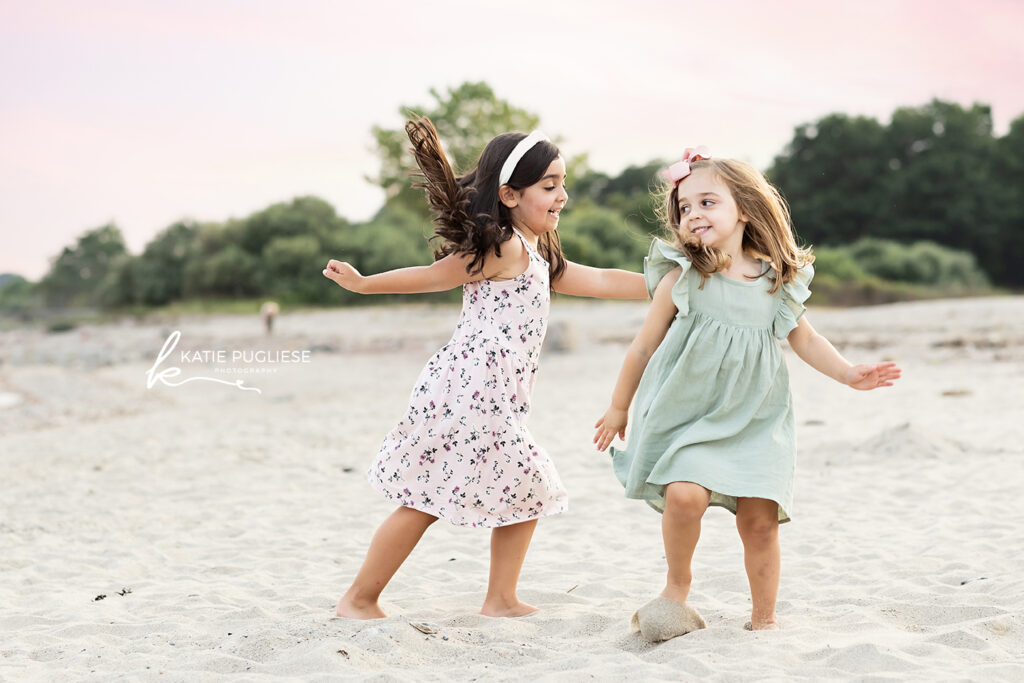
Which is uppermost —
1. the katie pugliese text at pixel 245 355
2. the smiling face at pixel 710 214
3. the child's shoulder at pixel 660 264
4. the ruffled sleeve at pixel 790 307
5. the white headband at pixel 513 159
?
the white headband at pixel 513 159

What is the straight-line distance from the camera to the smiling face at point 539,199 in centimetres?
315

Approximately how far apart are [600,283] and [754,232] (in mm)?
569

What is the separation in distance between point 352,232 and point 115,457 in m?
21.7

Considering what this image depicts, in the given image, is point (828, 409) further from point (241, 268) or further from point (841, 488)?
point (241, 268)

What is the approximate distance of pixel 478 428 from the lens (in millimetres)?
3102

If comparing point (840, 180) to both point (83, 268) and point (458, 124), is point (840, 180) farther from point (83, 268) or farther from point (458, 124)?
point (83, 268)

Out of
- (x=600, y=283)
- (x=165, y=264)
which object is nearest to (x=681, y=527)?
(x=600, y=283)

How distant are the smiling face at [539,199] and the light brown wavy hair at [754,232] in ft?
1.38

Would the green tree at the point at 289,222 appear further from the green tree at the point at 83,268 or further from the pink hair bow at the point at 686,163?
the pink hair bow at the point at 686,163

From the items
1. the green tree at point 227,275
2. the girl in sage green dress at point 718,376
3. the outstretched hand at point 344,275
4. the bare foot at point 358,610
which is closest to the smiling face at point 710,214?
the girl in sage green dress at point 718,376

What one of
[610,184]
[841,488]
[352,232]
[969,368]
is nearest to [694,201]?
[841,488]

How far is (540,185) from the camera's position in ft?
10.3

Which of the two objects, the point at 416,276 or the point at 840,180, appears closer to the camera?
the point at 416,276

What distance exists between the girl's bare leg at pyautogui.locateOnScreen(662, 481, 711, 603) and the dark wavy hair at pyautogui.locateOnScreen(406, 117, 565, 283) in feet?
3.09
